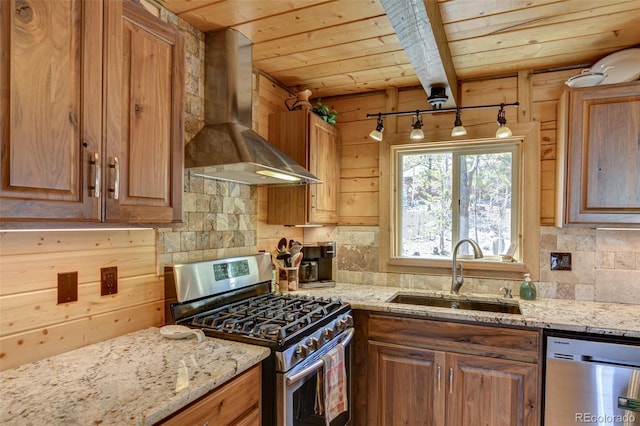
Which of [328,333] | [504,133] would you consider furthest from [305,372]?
[504,133]

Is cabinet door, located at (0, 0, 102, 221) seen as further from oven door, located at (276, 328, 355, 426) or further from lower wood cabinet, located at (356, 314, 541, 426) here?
lower wood cabinet, located at (356, 314, 541, 426)

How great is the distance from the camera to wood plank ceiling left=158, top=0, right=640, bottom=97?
178 cm

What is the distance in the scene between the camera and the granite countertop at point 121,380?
3.22 feet

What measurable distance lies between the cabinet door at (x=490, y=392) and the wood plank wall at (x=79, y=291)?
163 cm

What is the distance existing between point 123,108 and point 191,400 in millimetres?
989

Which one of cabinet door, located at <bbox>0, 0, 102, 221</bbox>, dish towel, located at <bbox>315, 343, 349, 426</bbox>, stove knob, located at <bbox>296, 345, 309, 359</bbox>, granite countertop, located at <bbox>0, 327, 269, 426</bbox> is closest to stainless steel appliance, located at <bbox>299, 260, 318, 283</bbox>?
dish towel, located at <bbox>315, 343, 349, 426</bbox>

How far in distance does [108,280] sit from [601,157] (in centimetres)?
261

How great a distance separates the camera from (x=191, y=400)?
110 cm

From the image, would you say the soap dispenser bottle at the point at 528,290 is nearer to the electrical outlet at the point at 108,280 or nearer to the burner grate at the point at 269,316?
the burner grate at the point at 269,316

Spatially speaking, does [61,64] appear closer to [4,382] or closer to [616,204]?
[4,382]

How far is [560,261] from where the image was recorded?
2412mm

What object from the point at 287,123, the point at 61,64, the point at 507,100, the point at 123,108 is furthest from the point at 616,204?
the point at 61,64

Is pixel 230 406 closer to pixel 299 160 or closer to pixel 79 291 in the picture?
pixel 79 291

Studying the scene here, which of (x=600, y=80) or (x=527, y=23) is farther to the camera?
(x=600, y=80)
